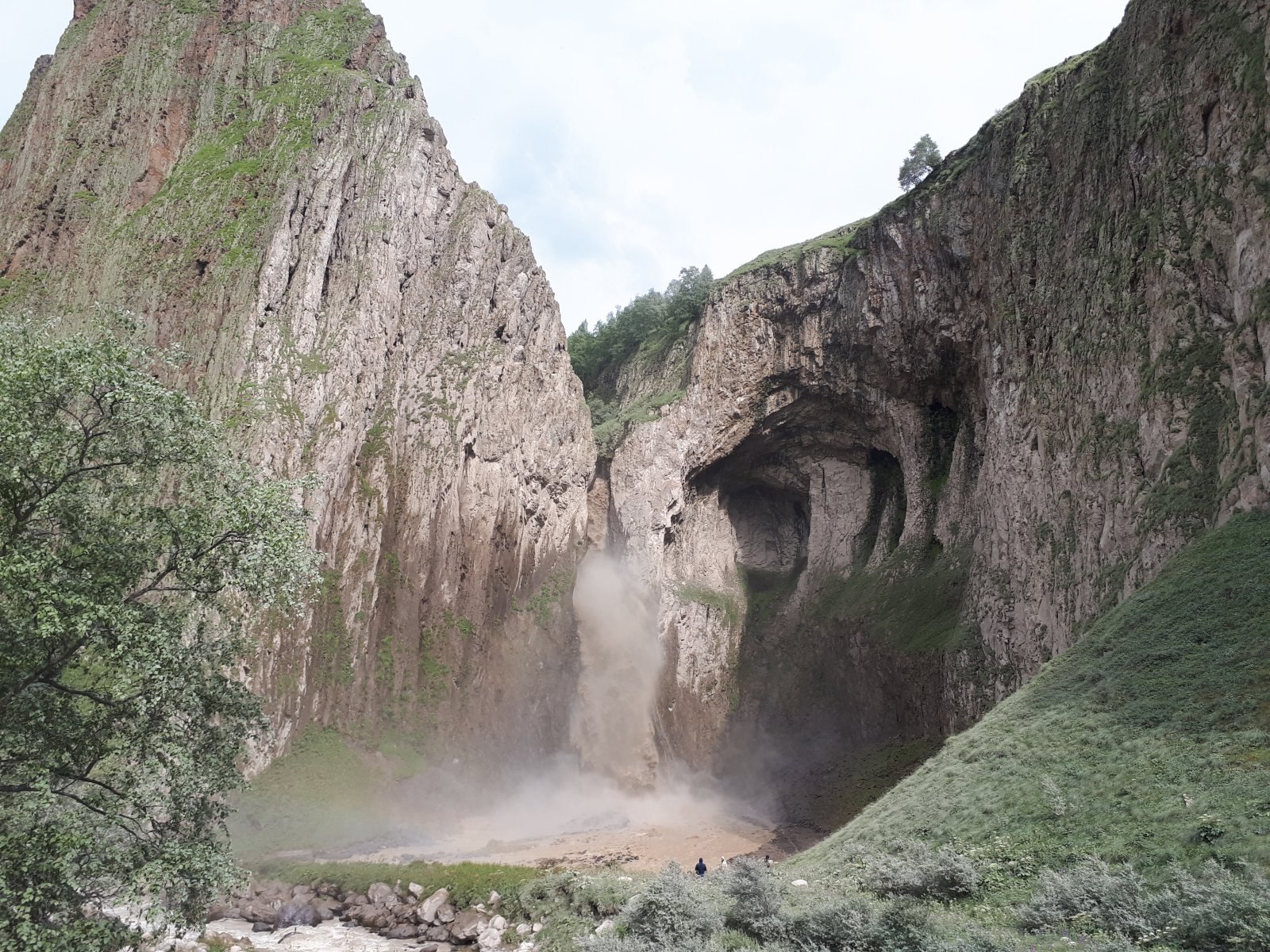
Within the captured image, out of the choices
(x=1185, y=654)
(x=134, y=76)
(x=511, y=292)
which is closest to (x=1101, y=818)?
(x=1185, y=654)

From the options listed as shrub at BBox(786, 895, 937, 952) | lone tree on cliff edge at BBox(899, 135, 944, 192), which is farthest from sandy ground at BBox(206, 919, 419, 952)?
lone tree on cliff edge at BBox(899, 135, 944, 192)

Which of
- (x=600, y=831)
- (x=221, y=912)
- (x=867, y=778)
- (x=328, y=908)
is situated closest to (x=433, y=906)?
(x=328, y=908)

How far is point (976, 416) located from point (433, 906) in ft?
107

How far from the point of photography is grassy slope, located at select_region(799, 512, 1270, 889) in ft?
35.1

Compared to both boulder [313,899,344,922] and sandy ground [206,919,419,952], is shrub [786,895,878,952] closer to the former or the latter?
sandy ground [206,919,419,952]

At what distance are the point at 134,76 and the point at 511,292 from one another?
2581 cm

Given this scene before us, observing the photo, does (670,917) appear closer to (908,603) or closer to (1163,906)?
(1163,906)

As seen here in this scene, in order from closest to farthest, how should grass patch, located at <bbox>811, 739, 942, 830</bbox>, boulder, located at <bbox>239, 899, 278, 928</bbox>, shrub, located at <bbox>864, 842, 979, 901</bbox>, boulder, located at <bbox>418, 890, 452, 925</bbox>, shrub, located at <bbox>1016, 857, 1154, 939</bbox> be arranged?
shrub, located at <bbox>1016, 857, 1154, 939</bbox>
shrub, located at <bbox>864, 842, 979, 901</bbox>
boulder, located at <bbox>418, 890, 452, 925</bbox>
boulder, located at <bbox>239, 899, 278, 928</bbox>
grass patch, located at <bbox>811, 739, 942, 830</bbox>

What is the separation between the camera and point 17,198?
135 ft

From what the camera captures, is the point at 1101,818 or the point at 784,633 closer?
the point at 1101,818

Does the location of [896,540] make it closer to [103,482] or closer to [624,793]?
[624,793]

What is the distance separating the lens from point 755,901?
1251cm

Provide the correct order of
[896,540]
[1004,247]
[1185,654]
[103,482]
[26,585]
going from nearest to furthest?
[26,585], [103,482], [1185,654], [1004,247], [896,540]

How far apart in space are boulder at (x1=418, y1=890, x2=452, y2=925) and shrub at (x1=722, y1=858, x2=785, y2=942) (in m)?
11.8
